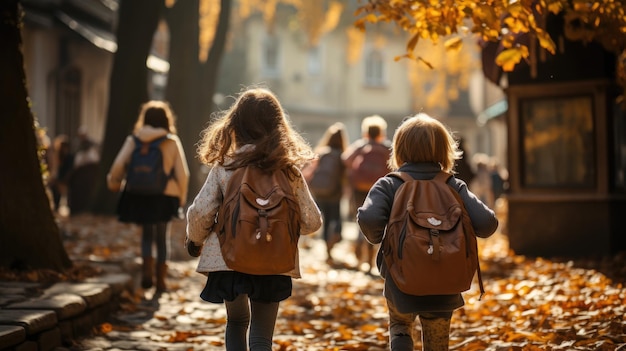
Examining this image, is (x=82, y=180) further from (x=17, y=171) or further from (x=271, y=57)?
(x=271, y=57)

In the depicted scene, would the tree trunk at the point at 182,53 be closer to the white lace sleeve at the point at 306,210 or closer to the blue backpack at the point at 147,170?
the blue backpack at the point at 147,170

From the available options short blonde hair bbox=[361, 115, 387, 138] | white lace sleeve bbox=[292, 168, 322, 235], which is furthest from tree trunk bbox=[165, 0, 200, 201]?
white lace sleeve bbox=[292, 168, 322, 235]

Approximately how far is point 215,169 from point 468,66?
92.7 feet

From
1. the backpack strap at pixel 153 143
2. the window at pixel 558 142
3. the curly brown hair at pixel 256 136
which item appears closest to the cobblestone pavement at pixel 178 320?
the backpack strap at pixel 153 143

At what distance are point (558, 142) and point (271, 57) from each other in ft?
123

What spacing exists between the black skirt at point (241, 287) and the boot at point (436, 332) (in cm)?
78

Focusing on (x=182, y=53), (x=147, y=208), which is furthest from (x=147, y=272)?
(x=182, y=53)

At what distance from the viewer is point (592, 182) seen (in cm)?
1317

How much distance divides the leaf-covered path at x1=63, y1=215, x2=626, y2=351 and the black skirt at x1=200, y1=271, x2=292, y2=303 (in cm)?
201

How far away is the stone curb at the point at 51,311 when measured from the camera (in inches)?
242

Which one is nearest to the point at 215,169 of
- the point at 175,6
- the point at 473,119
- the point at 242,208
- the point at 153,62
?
the point at 242,208

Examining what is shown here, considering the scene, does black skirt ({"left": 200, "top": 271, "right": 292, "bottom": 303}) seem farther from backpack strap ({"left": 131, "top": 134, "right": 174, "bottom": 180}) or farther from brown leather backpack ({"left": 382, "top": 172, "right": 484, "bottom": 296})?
backpack strap ({"left": 131, "top": 134, "right": 174, "bottom": 180})

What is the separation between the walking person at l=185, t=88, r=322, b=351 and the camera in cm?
529

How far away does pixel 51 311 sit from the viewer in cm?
670
